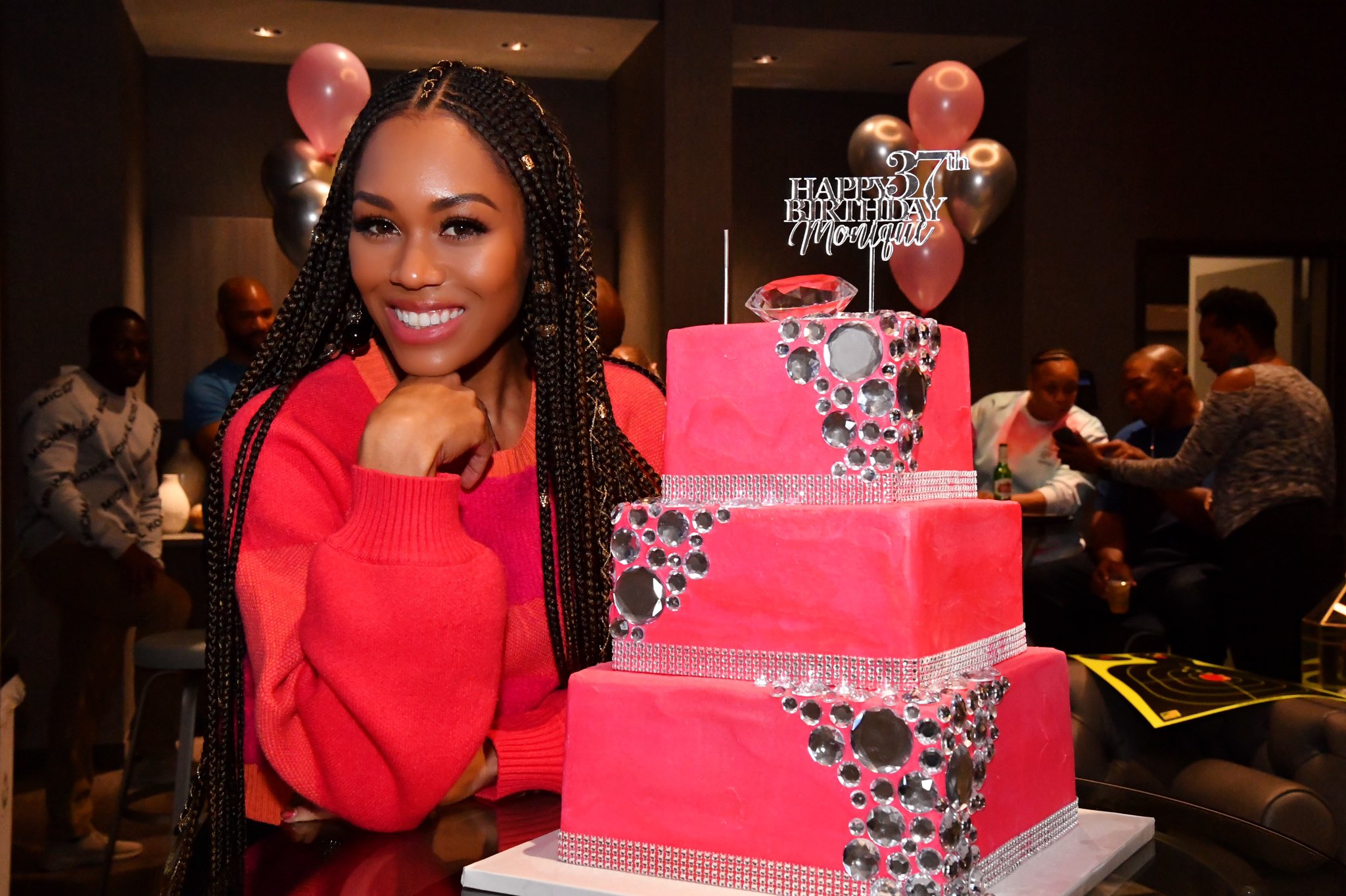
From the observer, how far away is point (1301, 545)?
4523 millimetres

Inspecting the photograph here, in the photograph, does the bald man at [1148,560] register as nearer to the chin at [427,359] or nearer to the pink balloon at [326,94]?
the pink balloon at [326,94]

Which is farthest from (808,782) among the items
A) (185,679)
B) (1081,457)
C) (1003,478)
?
(1081,457)

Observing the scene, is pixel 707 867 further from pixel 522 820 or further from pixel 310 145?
pixel 310 145

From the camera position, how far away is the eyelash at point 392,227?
1.55 m

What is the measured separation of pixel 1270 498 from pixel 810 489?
387 centimetres

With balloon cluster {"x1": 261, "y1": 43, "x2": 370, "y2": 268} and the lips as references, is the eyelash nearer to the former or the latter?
the lips

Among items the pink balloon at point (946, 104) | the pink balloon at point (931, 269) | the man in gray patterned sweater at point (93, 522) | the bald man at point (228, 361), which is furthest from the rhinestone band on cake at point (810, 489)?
the pink balloon at point (946, 104)

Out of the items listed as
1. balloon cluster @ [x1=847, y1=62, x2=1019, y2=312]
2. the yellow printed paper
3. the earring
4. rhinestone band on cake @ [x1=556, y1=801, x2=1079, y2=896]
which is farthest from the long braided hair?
balloon cluster @ [x1=847, y1=62, x2=1019, y2=312]

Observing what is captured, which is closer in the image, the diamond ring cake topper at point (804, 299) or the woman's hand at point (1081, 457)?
the diamond ring cake topper at point (804, 299)

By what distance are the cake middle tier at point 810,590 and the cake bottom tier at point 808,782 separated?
0.10 feet

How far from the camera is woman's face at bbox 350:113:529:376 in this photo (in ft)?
4.99

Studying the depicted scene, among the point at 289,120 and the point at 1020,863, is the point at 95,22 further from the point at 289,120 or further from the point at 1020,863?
the point at 1020,863

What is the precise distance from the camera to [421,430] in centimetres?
144

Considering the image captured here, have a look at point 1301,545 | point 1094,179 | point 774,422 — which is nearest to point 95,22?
point 1094,179
